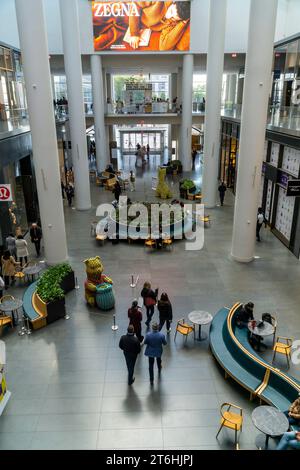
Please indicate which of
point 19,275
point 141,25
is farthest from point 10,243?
point 141,25

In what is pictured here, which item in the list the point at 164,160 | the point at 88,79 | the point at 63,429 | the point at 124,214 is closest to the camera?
the point at 63,429

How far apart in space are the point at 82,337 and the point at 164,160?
1219 inches

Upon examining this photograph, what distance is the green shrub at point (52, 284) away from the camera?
10188 millimetres

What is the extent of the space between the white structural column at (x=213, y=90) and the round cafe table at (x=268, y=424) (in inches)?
597

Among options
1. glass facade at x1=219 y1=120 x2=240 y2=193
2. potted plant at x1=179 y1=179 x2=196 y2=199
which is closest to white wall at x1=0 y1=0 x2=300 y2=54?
glass facade at x1=219 y1=120 x2=240 y2=193

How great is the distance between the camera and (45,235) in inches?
531

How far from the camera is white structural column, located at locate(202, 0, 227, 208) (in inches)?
714

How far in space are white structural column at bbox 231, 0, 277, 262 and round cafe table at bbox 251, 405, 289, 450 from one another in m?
7.87

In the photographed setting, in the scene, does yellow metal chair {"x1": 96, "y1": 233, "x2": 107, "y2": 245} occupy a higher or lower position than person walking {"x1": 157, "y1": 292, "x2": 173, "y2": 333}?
lower

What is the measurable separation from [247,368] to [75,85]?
16.3 m

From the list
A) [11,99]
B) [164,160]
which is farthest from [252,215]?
[164,160]

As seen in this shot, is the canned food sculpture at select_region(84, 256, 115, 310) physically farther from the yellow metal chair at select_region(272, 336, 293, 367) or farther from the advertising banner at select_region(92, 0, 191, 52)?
the advertising banner at select_region(92, 0, 191, 52)
